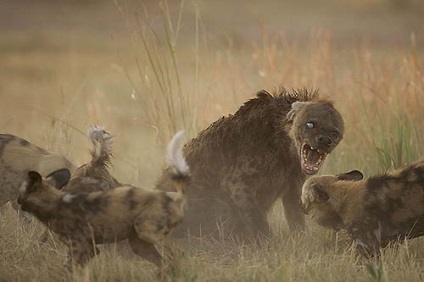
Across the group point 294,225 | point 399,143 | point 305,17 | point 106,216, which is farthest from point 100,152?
point 305,17

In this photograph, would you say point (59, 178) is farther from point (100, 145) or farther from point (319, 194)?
point (319, 194)

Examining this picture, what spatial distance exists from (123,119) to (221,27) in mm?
6713

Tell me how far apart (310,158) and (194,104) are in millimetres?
2965

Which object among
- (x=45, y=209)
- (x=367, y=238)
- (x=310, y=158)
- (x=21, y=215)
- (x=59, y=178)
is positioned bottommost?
(x=367, y=238)

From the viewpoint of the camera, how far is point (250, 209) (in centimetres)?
789

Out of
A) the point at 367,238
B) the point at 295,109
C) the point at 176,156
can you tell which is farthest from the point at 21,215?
the point at 367,238

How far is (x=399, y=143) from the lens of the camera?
928 centimetres

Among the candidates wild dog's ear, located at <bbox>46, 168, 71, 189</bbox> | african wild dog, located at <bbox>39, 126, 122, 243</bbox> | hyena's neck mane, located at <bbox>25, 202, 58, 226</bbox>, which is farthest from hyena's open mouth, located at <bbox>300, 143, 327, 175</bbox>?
hyena's neck mane, located at <bbox>25, 202, 58, 226</bbox>

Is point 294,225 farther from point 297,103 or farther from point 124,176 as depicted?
point 124,176

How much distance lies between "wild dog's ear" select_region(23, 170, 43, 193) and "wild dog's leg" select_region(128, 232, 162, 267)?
737 millimetres

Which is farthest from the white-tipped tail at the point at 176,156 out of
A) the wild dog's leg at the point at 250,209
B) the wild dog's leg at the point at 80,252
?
the wild dog's leg at the point at 250,209

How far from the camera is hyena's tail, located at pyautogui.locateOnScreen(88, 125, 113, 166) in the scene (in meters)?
7.66

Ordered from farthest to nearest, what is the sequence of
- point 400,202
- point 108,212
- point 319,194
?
point 319,194
point 400,202
point 108,212

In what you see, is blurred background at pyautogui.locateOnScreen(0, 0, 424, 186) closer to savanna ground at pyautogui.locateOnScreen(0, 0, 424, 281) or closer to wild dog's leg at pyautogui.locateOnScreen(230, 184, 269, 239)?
savanna ground at pyautogui.locateOnScreen(0, 0, 424, 281)
